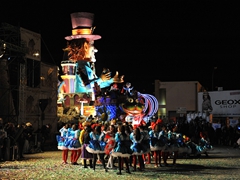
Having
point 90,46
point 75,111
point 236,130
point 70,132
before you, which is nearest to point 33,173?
point 70,132

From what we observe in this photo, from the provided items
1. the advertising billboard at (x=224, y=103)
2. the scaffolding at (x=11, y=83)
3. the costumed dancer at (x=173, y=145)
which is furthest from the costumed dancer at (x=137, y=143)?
the advertising billboard at (x=224, y=103)

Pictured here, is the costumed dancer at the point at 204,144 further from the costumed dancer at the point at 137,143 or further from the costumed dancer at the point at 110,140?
the costumed dancer at the point at 110,140

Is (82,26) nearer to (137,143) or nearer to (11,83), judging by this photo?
(11,83)

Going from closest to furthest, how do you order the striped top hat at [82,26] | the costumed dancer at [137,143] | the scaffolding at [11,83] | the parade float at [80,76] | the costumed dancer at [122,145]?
the costumed dancer at [122,145] → the costumed dancer at [137,143] → the scaffolding at [11,83] → the parade float at [80,76] → the striped top hat at [82,26]

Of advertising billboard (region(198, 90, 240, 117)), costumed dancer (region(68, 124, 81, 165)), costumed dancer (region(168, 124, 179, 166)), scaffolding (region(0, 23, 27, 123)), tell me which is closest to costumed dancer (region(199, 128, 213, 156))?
costumed dancer (region(168, 124, 179, 166))

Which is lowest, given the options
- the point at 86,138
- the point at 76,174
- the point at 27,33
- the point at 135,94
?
the point at 76,174

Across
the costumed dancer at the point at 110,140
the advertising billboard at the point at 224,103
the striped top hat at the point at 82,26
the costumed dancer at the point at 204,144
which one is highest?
the striped top hat at the point at 82,26

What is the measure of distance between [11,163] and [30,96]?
1530cm

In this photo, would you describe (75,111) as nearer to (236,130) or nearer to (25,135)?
(236,130)

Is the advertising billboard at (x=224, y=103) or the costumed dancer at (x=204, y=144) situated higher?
the advertising billboard at (x=224, y=103)

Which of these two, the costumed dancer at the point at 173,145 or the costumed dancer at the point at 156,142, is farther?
the costumed dancer at the point at 173,145

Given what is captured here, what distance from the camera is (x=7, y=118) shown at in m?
31.6

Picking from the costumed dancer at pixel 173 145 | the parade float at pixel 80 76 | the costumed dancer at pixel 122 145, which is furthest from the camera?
the parade float at pixel 80 76

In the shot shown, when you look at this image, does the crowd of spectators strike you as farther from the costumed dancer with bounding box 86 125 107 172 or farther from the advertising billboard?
the advertising billboard
